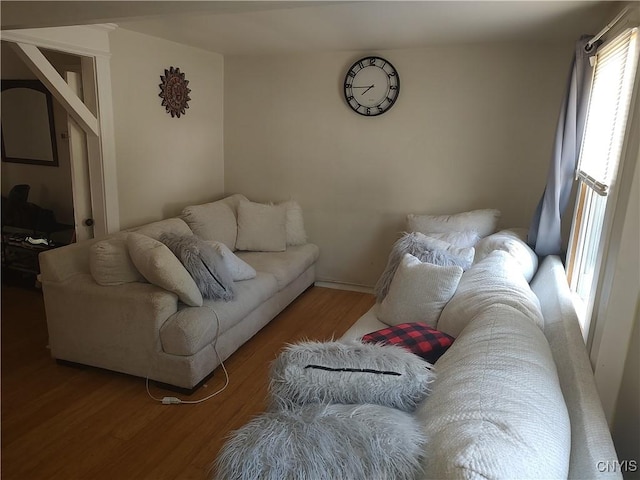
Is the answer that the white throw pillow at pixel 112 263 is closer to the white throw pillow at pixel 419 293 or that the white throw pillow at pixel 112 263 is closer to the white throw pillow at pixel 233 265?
the white throw pillow at pixel 233 265

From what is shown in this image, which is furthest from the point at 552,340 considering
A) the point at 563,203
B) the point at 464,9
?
the point at 464,9

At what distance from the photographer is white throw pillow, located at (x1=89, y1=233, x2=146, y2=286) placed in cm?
270

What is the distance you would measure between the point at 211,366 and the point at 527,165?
112 inches

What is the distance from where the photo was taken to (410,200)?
13.3ft

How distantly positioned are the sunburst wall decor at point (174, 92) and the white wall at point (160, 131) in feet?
0.14

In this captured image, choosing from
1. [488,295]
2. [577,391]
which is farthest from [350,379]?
[488,295]

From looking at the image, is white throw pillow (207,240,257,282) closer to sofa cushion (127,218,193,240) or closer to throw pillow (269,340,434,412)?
sofa cushion (127,218,193,240)

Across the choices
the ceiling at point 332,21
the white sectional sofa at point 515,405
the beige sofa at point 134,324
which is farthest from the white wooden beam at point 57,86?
the white sectional sofa at point 515,405

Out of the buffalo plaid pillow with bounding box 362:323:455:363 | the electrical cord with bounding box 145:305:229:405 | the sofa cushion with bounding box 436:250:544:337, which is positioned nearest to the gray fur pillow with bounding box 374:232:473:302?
the sofa cushion with bounding box 436:250:544:337

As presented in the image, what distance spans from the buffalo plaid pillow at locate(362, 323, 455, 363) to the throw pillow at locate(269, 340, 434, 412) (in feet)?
1.63

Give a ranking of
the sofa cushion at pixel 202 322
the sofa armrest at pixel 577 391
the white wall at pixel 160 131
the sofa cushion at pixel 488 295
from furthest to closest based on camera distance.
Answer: the white wall at pixel 160 131 < the sofa cushion at pixel 202 322 < the sofa cushion at pixel 488 295 < the sofa armrest at pixel 577 391

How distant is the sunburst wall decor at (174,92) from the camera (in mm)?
3662

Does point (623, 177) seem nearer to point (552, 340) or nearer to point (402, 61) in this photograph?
point (552, 340)

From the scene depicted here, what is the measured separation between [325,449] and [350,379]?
0.31 m
